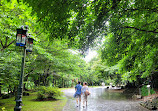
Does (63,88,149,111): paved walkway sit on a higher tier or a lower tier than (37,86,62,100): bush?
lower

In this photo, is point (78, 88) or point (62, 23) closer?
point (62, 23)

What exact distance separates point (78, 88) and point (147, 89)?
8.72 metres

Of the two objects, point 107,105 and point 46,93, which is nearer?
point 107,105

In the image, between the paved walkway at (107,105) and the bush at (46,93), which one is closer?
the paved walkway at (107,105)

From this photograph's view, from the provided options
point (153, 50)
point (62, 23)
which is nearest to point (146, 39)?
point (153, 50)

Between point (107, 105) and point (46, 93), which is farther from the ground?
point (46, 93)

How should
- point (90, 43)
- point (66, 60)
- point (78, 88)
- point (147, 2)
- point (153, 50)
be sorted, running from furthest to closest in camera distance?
point (66, 60) → point (78, 88) → point (153, 50) → point (90, 43) → point (147, 2)

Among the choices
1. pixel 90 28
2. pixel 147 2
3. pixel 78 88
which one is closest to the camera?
pixel 147 2

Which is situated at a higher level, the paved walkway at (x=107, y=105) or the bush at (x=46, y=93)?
the bush at (x=46, y=93)

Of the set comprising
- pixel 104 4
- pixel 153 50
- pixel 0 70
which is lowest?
pixel 0 70

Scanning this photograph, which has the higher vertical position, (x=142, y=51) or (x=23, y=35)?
(x=23, y=35)

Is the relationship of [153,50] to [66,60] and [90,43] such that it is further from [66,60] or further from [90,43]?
[66,60]

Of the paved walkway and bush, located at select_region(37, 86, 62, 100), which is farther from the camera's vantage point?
bush, located at select_region(37, 86, 62, 100)

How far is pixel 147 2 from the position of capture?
3.90m
